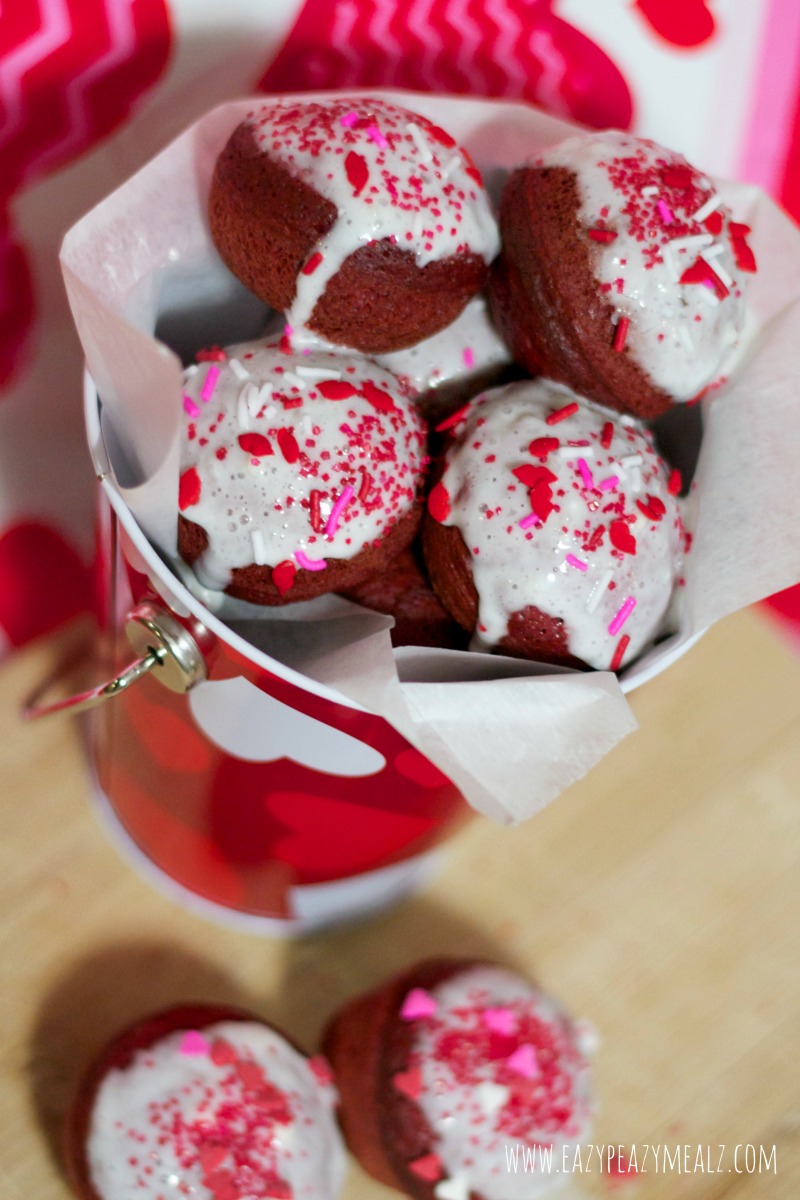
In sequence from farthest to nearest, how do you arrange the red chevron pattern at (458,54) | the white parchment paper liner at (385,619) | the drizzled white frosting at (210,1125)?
1. the red chevron pattern at (458,54)
2. the drizzled white frosting at (210,1125)
3. the white parchment paper liner at (385,619)

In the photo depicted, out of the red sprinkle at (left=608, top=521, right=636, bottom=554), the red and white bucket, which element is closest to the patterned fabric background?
the red and white bucket

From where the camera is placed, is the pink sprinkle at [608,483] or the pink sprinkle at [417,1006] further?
the pink sprinkle at [417,1006]

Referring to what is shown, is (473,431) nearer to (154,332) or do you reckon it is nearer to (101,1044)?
(154,332)

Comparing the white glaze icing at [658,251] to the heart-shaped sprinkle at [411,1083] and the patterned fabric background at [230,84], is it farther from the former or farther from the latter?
the heart-shaped sprinkle at [411,1083]

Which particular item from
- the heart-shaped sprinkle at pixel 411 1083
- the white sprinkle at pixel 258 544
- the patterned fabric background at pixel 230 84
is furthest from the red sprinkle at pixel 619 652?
the patterned fabric background at pixel 230 84

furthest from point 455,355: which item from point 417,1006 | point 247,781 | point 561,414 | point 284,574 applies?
point 417,1006

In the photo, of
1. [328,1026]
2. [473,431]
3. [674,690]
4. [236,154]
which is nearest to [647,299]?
[473,431]
